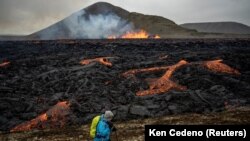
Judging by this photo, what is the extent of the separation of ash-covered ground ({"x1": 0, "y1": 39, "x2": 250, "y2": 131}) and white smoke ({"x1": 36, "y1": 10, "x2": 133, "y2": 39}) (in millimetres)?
84389

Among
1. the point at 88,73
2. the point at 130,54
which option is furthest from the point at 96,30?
the point at 88,73

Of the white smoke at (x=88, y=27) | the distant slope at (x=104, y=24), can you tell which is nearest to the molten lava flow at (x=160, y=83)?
the distant slope at (x=104, y=24)

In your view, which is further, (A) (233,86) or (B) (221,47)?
(B) (221,47)

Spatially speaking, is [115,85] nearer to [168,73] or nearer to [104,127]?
[168,73]

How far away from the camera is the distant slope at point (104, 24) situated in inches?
5406

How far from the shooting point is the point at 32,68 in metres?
46.2

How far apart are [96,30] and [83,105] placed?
110678 mm

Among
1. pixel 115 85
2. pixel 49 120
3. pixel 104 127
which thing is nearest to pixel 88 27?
pixel 115 85

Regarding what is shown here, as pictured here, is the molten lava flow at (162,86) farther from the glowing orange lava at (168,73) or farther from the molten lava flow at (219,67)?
the molten lava flow at (219,67)

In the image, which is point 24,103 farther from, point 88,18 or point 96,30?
point 88,18

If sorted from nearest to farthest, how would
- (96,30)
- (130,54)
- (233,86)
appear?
(233,86)
(130,54)
(96,30)

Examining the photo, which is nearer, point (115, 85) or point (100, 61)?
point (115, 85)

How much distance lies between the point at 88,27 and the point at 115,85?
112 metres

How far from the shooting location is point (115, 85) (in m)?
37.5
